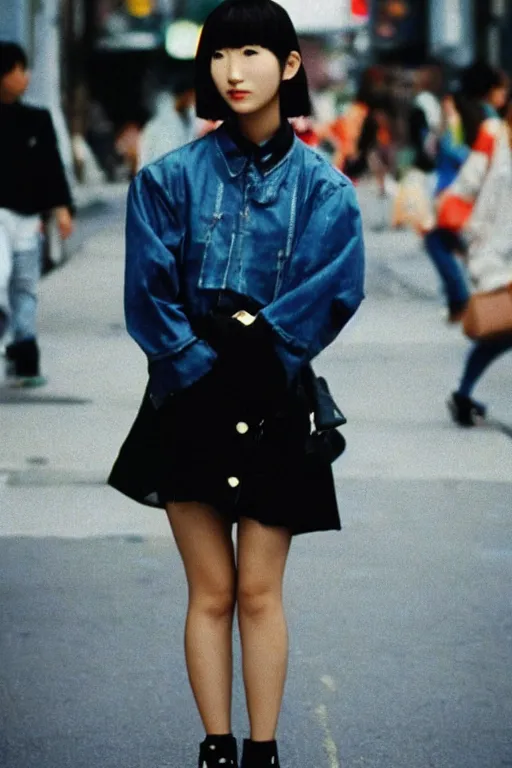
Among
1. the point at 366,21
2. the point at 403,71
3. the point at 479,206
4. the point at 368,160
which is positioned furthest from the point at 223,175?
the point at 366,21

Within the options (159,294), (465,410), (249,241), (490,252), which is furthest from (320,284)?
(465,410)

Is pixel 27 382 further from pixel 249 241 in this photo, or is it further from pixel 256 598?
pixel 249 241

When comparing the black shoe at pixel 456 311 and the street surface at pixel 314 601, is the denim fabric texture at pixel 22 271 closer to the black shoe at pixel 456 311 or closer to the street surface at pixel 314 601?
the street surface at pixel 314 601

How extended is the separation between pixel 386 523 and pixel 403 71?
36524mm

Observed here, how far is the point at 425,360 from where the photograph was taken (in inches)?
462

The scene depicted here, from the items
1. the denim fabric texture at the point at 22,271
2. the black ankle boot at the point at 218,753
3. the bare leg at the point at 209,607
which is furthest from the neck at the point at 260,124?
the denim fabric texture at the point at 22,271

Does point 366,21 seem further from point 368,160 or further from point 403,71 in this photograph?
point 368,160

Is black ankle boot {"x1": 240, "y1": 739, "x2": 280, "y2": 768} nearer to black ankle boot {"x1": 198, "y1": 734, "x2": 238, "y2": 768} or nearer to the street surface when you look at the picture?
black ankle boot {"x1": 198, "y1": 734, "x2": 238, "y2": 768}

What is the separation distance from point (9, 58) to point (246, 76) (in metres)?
6.44

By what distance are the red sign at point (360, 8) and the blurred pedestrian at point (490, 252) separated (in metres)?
35.1

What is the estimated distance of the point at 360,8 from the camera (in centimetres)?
4394

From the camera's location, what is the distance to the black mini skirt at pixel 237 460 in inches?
151

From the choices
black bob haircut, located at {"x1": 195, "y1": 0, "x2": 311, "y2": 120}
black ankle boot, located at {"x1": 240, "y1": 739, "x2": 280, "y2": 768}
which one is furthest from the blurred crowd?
black ankle boot, located at {"x1": 240, "y1": 739, "x2": 280, "y2": 768}

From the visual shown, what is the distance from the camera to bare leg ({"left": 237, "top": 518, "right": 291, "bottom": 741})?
154 inches
